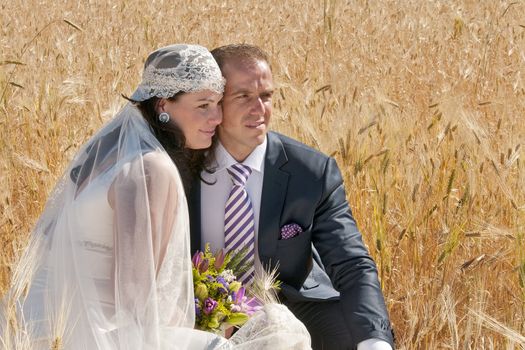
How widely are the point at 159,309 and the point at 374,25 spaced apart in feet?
13.1

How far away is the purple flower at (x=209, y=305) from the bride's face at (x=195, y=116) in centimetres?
43

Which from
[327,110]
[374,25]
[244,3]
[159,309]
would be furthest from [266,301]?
[244,3]

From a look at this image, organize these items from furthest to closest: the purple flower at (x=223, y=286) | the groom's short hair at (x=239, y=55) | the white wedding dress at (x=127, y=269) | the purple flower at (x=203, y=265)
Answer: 1. the groom's short hair at (x=239, y=55)
2. the purple flower at (x=203, y=265)
3. the purple flower at (x=223, y=286)
4. the white wedding dress at (x=127, y=269)

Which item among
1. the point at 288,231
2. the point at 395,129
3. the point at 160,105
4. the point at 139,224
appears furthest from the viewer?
the point at 395,129

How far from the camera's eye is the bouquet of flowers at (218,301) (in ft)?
8.17

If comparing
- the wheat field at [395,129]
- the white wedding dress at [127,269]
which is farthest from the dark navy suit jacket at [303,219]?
the white wedding dress at [127,269]

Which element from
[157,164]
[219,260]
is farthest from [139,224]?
[219,260]

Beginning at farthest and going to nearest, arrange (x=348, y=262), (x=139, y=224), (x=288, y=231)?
(x=288, y=231) < (x=348, y=262) < (x=139, y=224)

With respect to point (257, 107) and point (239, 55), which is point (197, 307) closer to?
point (257, 107)

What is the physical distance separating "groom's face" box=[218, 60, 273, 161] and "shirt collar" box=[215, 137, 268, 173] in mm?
66

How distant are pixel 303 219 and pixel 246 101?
0.42m

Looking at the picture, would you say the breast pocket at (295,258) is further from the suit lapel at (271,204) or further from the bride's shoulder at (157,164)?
the bride's shoulder at (157,164)

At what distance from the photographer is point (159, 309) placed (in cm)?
243

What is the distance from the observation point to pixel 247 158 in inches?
116
